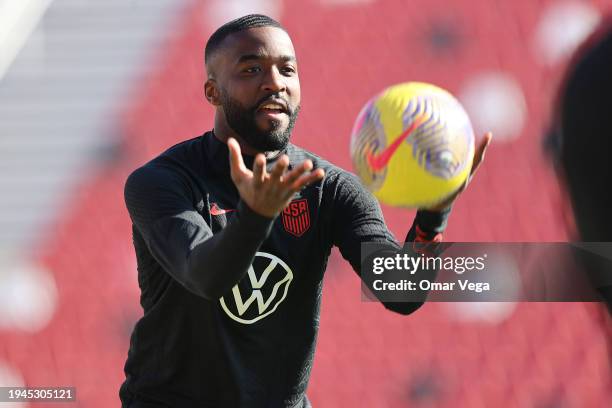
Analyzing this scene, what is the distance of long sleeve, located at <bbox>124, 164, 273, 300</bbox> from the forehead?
433mm

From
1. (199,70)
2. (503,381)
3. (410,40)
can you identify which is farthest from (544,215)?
(199,70)

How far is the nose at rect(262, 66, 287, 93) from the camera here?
2.71m

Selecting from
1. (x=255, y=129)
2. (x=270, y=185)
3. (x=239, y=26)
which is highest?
(x=239, y=26)

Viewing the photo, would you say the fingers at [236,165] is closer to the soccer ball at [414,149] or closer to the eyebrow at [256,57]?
the soccer ball at [414,149]

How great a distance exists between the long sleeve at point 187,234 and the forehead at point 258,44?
0.43 meters

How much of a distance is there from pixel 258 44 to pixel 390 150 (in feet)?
1.95

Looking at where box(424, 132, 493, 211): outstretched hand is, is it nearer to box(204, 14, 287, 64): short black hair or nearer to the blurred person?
the blurred person

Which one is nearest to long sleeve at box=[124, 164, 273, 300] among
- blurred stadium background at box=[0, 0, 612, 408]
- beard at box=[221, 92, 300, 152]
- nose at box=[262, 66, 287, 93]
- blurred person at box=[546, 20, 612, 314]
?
Result: beard at box=[221, 92, 300, 152]

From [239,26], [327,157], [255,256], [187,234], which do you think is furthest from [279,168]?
[327,157]

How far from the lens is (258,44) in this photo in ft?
9.01

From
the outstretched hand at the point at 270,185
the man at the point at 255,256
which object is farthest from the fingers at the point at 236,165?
the man at the point at 255,256

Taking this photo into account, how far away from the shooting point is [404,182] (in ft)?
8.01

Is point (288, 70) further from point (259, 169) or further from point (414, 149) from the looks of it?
point (259, 169)

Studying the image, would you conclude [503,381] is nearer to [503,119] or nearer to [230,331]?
[503,119]
